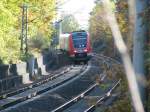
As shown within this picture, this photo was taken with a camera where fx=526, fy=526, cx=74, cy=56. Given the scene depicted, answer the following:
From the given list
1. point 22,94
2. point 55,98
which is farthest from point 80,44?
point 55,98

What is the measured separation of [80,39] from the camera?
52969 mm

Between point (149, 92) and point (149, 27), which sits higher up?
point (149, 27)

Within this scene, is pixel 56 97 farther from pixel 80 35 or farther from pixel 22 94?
pixel 80 35

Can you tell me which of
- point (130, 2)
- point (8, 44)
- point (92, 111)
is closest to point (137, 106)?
point (130, 2)

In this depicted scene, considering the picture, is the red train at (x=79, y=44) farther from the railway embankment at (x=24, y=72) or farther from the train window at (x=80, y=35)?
the railway embankment at (x=24, y=72)

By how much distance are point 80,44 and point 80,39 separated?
1.72 ft

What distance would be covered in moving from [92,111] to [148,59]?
12.7 metres

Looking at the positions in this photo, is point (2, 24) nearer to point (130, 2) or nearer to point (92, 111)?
point (92, 111)

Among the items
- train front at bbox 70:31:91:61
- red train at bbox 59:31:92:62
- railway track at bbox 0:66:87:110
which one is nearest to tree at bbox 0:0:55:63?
red train at bbox 59:31:92:62

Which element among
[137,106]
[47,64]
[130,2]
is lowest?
[47,64]

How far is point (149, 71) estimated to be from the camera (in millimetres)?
9141

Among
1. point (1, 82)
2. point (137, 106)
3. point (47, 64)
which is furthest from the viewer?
point (47, 64)

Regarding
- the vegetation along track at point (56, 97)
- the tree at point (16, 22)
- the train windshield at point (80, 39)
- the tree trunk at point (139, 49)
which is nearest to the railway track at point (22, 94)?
the vegetation along track at point (56, 97)

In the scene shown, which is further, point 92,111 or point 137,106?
point 92,111
